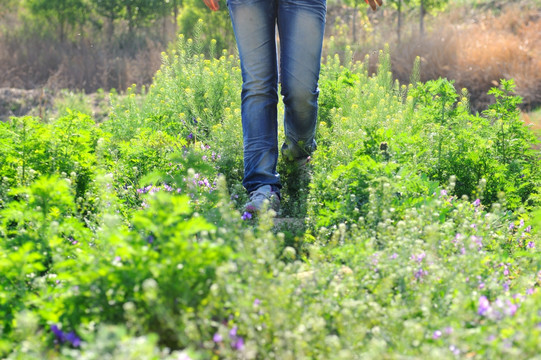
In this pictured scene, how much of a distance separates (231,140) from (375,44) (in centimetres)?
846

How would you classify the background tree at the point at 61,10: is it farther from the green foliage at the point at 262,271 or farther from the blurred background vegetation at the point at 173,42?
the green foliage at the point at 262,271

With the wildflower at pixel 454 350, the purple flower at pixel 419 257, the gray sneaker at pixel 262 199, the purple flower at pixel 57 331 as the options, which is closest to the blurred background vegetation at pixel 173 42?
the gray sneaker at pixel 262 199

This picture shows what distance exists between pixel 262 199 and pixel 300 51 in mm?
886

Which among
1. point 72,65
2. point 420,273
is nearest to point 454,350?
point 420,273

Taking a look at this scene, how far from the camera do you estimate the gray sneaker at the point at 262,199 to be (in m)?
3.38

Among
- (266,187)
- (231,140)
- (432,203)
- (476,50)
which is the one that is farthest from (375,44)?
(432,203)

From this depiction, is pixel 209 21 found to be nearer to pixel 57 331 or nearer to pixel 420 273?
pixel 420 273

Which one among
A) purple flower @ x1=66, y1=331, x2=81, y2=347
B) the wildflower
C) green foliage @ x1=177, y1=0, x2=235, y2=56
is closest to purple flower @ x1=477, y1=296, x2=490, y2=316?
the wildflower

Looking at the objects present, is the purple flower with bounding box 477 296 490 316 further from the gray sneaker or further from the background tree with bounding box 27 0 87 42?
the background tree with bounding box 27 0 87 42

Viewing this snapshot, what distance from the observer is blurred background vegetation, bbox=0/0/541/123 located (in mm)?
9500

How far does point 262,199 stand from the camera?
11.3ft

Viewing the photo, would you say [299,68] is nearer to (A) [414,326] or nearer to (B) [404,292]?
(B) [404,292]

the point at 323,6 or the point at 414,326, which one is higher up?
the point at 323,6

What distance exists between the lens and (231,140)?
175 inches
